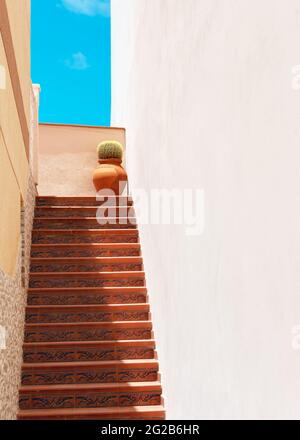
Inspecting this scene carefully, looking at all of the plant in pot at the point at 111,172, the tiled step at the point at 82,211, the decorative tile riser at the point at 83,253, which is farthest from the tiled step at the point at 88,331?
the plant in pot at the point at 111,172

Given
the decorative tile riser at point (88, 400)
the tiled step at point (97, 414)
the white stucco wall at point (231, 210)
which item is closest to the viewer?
the white stucco wall at point (231, 210)

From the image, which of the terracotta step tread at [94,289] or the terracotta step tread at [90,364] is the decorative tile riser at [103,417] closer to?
the terracotta step tread at [90,364]

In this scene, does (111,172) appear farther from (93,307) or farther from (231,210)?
(231,210)

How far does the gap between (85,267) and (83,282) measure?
30 cm

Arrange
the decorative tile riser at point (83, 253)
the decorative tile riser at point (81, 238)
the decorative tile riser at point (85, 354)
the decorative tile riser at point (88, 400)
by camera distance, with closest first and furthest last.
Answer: the decorative tile riser at point (88, 400) < the decorative tile riser at point (85, 354) < the decorative tile riser at point (83, 253) < the decorative tile riser at point (81, 238)

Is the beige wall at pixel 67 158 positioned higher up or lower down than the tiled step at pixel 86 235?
higher up

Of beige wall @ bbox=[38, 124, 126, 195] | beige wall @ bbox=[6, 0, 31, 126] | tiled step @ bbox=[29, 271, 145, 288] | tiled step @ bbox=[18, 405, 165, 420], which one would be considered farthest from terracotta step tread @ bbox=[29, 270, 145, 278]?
beige wall @ bbox=[38, 124, 126, 195]

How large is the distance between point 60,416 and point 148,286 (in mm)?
2017

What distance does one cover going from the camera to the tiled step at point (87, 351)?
5.88 metres

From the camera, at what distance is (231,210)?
328cm

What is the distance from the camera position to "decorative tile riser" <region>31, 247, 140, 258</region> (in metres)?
7.31

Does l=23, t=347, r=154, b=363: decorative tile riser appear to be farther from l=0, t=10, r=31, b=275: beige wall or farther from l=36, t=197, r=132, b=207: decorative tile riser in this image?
l=36, t=197, r=132, b=207: decorative tile riser

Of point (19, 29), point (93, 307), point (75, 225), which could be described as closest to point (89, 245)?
point (75, 225)

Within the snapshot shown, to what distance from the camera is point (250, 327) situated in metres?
2.95
